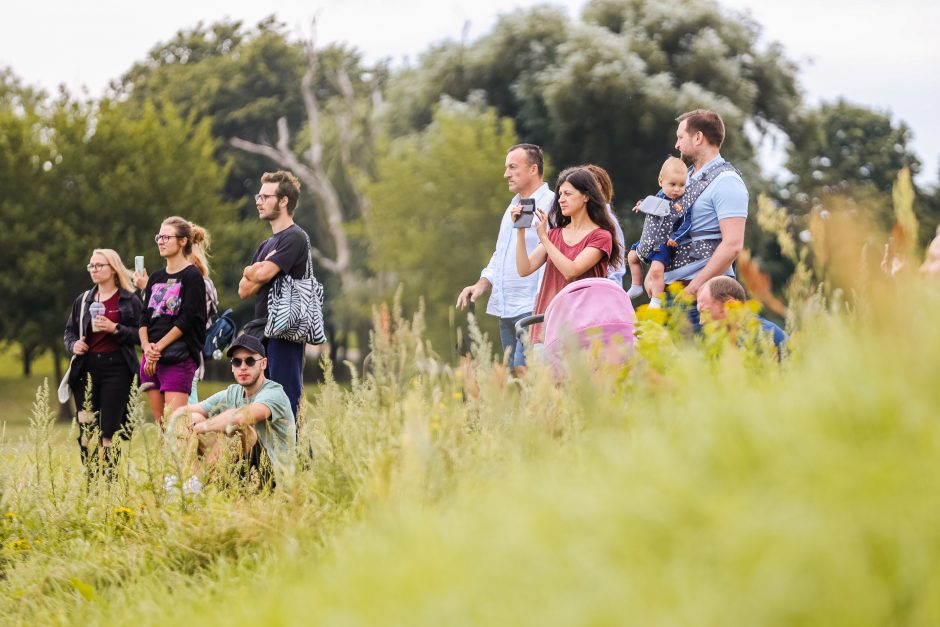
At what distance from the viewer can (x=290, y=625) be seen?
11.0 ft

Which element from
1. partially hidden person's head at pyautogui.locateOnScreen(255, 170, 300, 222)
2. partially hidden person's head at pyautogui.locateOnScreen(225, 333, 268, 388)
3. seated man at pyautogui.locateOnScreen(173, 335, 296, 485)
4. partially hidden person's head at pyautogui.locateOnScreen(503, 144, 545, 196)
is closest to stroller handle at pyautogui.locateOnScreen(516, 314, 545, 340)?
partially hidden person's head at pyautogui.locateOnScreen(503, 144, 545, 196)

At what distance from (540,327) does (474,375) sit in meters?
2.50

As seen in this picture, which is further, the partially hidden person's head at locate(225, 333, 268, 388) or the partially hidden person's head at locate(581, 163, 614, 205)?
the partially hidden person's head at locate(581, 163, 614, 205)

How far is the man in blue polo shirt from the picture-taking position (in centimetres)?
716

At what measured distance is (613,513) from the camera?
274 centimetres

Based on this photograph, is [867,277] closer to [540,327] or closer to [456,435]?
[456,435]

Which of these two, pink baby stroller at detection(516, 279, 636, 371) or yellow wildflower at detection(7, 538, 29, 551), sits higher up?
pink baby stroller at detection(516, 279, 636, 371)

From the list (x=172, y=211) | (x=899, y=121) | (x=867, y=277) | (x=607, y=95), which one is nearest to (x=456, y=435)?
(x=867, y=277)

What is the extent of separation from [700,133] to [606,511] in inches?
193

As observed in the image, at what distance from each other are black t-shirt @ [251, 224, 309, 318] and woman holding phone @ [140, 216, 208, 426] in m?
0.94

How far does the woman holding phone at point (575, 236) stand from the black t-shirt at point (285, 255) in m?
1.49

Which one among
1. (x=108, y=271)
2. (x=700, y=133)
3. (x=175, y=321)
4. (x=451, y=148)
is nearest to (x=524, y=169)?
(x=700, y=133)

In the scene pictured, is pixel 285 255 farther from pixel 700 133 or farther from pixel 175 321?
pixel 700 133

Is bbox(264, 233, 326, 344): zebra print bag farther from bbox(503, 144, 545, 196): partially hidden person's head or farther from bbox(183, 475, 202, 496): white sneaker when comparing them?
bbox(183, 475, 202, 496): white sneaker
